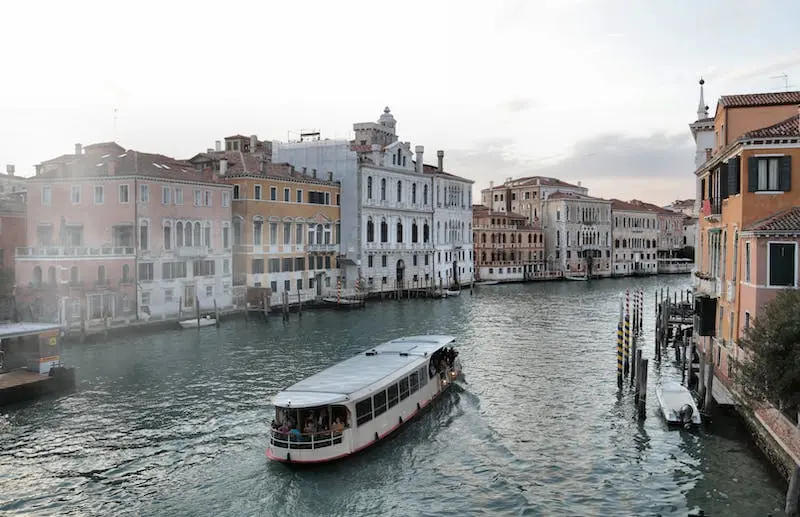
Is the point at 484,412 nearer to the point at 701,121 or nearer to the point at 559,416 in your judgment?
the point at 559,416

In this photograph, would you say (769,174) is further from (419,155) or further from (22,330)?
(419,155)

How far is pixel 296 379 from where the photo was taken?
21.6 m

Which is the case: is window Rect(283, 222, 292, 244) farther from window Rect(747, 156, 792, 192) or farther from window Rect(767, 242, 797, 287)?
window Rect(767, 242, 797, 287)

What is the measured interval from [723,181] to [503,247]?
4978 cm

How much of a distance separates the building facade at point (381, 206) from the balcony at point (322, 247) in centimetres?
87

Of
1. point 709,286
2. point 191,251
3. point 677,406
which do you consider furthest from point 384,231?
point 677,406

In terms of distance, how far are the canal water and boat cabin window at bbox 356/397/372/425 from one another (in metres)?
0.74

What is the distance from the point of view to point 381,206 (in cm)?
4919

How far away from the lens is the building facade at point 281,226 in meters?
38.8

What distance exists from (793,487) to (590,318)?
26602 millimetres

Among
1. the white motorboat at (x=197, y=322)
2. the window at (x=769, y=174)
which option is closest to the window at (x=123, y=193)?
the white motorboat at (x=197, y=322)

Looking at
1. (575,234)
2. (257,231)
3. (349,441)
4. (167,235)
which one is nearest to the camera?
(349,441)

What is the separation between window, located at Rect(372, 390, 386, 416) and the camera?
49.8ft

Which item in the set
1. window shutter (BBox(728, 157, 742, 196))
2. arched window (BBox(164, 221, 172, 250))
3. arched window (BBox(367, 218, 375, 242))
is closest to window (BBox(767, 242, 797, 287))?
window shutter (BBox(728, 157, 742, 196))
